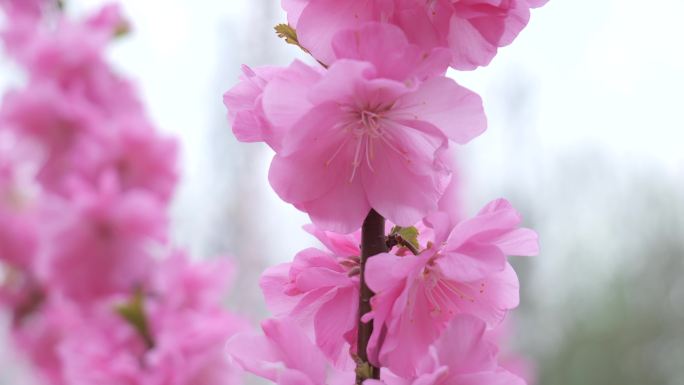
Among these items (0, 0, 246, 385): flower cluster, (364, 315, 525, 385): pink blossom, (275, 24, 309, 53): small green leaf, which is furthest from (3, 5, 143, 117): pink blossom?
(364, 315, 525, 385): pink blossom

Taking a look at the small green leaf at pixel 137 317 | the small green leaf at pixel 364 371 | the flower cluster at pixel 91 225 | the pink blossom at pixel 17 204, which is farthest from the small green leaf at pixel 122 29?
the small green leaf at pixel 364 371

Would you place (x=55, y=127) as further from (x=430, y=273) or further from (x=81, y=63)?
(x=430, y=273)

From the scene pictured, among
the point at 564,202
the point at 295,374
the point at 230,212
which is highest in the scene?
the point at 564,202

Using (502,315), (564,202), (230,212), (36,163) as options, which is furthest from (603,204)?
(502,315)

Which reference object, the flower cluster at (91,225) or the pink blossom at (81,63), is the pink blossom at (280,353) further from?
the pink blossom at (81,63)

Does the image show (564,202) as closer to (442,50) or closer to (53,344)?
(53,344)

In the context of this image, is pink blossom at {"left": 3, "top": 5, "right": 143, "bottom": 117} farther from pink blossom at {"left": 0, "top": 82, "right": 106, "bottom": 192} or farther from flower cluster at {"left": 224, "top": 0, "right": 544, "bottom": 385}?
flower cluster at {"left": 224, "top": 0, "right": 544, "bottom": 385}
